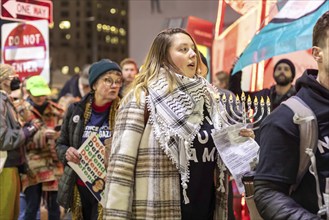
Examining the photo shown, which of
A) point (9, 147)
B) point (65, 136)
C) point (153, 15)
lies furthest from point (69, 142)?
point (153, 15)

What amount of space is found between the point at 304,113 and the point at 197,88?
4.17ft

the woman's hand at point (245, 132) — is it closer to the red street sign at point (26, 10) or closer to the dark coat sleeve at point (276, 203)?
the dark coat sleeve at point (276, 203)

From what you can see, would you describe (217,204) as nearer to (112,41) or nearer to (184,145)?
(184,145)

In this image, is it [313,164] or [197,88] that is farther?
[197,88]

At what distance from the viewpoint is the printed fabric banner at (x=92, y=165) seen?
5.00m

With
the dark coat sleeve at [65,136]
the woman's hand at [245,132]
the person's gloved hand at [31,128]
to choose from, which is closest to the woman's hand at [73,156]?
the dark coat sleeve at [65,136]

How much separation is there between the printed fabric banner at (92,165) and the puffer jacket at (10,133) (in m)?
1.34

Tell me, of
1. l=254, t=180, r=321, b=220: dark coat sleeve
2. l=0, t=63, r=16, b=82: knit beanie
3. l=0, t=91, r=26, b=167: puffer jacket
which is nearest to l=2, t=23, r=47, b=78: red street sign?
l=0, t=63, r=16, b=82: knit beanie

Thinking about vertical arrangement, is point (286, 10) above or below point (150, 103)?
above

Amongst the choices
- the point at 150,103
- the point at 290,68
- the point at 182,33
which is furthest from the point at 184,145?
the point at 290,68

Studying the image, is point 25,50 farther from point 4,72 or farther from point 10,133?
point 10,133

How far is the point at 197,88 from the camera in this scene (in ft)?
11.6

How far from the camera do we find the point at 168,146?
130 inches

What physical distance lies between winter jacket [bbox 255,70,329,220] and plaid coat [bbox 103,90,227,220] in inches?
38.4
